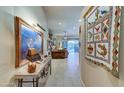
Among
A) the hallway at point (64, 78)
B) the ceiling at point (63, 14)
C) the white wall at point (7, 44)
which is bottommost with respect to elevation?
the hallway at point (64, 78)

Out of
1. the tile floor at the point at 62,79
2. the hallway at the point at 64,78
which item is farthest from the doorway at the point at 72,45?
the tile floor at the point at 62,79

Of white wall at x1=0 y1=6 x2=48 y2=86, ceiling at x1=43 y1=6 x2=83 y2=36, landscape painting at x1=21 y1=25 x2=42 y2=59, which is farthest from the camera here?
ceiling at x1=43 y1=6 x2=83 y2=36

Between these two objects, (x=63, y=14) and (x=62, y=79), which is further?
(x=63, y=14)

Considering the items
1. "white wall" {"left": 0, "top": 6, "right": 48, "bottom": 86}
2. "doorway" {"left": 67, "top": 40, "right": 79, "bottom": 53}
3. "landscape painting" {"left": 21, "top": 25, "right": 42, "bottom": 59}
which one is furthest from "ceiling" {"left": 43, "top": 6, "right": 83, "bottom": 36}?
"doorway" {"left": 67, "top": 40, "right": 79, "bottom": 53}

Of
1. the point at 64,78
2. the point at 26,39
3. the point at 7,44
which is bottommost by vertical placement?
the point at 64,78

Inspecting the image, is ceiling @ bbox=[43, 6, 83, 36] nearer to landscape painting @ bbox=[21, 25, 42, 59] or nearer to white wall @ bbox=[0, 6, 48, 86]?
landscape painting @ bbox=[21, 25, 42, 59]

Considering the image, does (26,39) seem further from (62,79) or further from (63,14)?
(63,14)

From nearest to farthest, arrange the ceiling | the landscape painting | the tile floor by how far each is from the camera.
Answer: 1. the landscape painting
2. the tile floor
3. the ceiling

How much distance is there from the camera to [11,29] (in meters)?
2.13

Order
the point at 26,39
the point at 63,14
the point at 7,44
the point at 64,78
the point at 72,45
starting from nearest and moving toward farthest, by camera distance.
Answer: the point at 7,44 → the point at 26,39 → the point at 64,78 → the point at 63,14 → the point at 72,45

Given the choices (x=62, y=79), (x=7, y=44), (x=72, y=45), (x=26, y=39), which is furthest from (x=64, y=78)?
(x=72, y=45)

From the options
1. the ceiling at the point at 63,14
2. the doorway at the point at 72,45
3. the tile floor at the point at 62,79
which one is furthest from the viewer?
the doorway at the point at 72,45

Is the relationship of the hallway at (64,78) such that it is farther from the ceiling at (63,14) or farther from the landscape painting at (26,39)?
the ceiling at (63,14)
